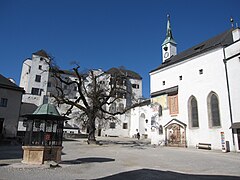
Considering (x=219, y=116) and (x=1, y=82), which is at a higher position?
(x=1, y=82)

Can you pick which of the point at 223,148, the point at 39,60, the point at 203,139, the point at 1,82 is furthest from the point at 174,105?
the point at 39,60

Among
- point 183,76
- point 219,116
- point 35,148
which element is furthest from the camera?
point 183,76

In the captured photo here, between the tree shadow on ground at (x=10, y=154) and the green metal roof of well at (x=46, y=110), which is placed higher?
the green metal roof of well at (x=46, y=110)

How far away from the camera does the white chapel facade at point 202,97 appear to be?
2138cm

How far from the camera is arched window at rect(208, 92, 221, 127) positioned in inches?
904

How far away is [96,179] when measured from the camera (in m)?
7.23

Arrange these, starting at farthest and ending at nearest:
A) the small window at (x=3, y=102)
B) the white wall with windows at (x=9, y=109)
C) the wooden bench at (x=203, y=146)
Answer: the small window at (x=3, y=102), the white wall with windows at (x=9, y=109), the wooden bench at (x=203, y=146)

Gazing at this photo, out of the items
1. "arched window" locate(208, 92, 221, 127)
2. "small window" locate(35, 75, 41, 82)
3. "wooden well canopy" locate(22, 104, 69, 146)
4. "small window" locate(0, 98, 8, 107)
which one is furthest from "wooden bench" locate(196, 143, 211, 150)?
"small window" locate(35, 75, 41, 82)

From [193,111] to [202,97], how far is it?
2.32 metres

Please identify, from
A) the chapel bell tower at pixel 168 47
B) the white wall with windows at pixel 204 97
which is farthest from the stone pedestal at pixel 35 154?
the chapel bell tower at pixel 168 47

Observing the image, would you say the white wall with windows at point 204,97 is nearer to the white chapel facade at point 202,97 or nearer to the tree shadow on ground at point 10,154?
the white chapel facade at point 202,97

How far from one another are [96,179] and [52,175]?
179 cm

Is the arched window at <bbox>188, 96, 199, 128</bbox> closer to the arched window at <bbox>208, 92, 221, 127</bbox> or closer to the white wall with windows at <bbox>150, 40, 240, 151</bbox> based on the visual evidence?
the white wall with windows at <bbox>150, 40, 240, 151</bbox>

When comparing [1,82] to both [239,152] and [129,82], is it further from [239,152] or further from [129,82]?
[129,82]
